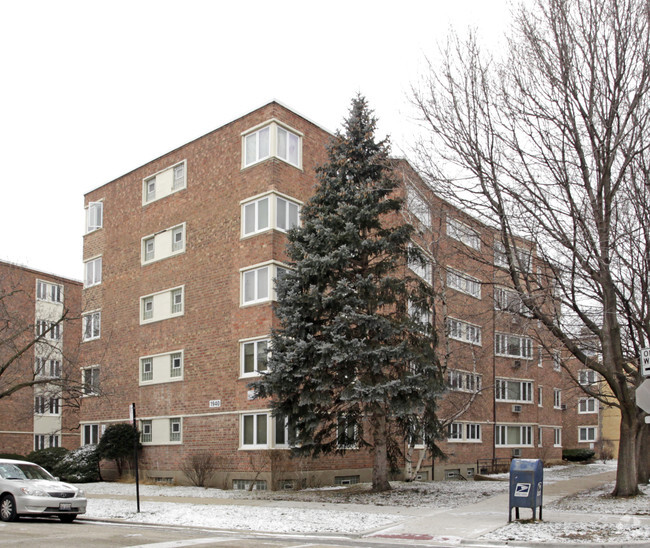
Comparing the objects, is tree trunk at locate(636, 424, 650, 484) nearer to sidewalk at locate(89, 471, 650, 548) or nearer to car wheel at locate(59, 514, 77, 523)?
sidewalk at locate(89, 471, 650, 548)

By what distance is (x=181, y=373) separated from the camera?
28.2 m

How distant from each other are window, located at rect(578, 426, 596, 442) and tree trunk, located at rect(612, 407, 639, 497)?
43084 mm

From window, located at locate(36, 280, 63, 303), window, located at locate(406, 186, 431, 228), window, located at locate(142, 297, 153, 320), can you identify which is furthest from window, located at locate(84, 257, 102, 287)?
window, located at locate(406, 186, 431, 228)

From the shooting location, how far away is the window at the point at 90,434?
32156mm

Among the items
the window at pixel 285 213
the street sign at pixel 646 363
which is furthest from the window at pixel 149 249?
the street sign at pixel 646 363

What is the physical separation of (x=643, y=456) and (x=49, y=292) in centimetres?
3624

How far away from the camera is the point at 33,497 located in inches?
595

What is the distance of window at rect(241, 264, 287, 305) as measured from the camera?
25.2 metres

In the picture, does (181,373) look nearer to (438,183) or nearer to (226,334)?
(226,334)

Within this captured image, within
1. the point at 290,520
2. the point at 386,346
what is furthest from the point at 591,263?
the point at 290,520

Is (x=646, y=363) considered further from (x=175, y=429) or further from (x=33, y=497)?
(x=175, y=429)

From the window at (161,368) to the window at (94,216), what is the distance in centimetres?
783

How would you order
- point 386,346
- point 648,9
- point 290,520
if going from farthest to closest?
point 386,346
point 648,9
point 290,520

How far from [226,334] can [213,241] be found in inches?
149
